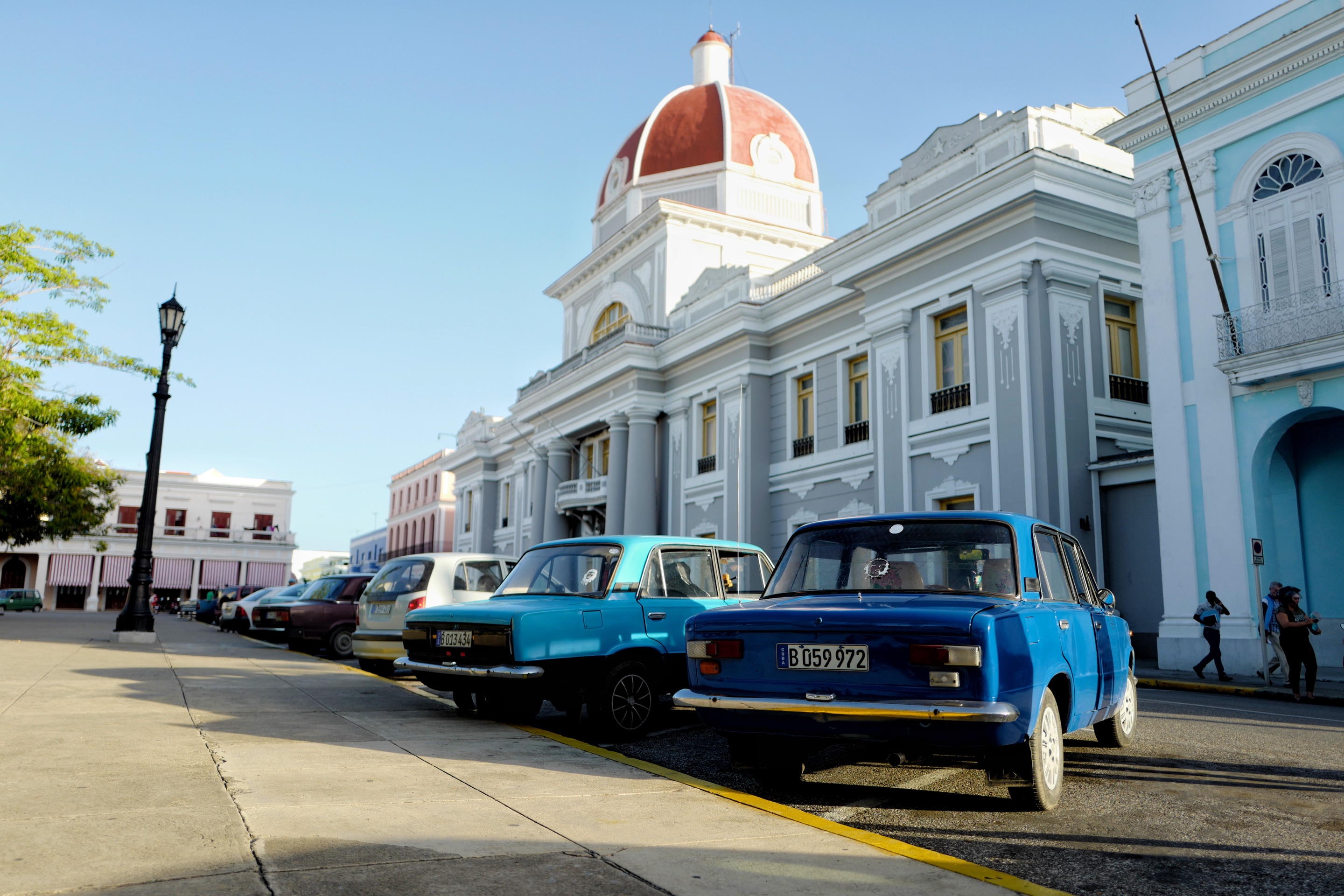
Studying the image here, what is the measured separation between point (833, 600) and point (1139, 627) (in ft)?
46.1

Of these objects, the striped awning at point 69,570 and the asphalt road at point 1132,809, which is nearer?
the asphalt road at point 1132,809

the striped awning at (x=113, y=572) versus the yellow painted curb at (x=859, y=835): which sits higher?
the striped awning at (x=113, y=572)

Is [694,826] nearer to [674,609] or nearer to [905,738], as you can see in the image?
[905,738]

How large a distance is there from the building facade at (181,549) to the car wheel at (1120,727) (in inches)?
2685

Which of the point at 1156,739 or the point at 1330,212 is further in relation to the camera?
the point at 1330,212

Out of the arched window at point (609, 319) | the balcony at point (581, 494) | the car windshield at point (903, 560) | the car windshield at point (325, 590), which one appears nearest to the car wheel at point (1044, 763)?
the car windshield at point (903, 560)

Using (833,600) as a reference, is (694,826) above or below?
below

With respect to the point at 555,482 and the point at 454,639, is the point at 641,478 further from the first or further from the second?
the point at 454,639

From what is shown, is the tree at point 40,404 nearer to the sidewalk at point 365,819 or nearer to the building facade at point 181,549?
the sidewalk at point 365,819

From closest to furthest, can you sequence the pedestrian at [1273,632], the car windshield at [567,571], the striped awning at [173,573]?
the car windshield at [567,571], the pedestrian at [1273,632], the striped awning at [173,573]

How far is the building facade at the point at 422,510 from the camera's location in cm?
6431

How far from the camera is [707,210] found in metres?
33.0

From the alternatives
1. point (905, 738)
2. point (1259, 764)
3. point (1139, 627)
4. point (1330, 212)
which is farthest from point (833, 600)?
point (1139, 627)

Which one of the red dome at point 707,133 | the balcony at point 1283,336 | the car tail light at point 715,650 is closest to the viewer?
the car tail light at point 715,650
